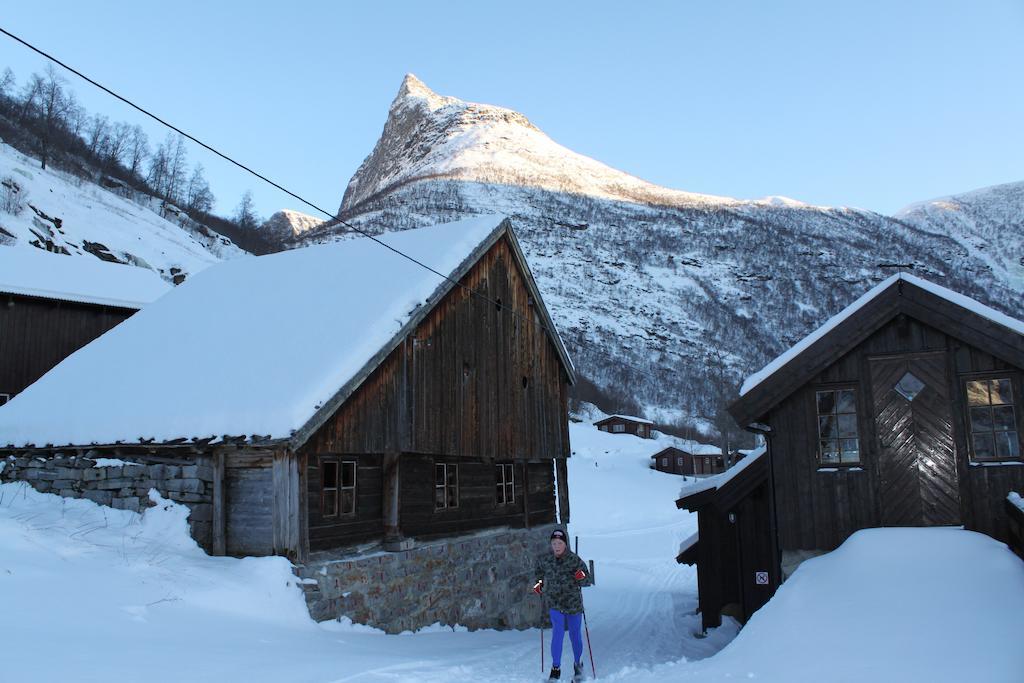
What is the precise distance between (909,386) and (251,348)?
12015mm

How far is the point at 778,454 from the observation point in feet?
42.1

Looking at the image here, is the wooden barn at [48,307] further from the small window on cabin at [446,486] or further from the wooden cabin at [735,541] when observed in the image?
the wooden cabin at [735,541]

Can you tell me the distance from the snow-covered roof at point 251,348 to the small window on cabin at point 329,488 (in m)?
1.85

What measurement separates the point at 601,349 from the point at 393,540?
9409 centimetres

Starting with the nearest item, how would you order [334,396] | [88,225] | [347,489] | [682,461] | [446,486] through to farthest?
[334,396] < [347,489] < [446,486] < [88,225] < [682,461]

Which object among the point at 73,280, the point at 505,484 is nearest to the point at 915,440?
the point at 505,484

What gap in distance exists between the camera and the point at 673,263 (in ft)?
468

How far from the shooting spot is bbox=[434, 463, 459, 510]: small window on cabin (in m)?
17.5

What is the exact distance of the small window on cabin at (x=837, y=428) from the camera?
12453mm

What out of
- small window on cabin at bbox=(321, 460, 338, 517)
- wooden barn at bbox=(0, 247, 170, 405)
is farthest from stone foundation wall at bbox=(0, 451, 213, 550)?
wooden barn at bbox=(0, 247, 170, 405)

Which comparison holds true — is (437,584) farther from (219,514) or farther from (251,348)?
(251,348)

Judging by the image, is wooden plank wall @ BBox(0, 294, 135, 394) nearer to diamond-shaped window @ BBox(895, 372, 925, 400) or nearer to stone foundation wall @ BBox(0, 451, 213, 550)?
stone foundation wall @ BBox(0, 451, 213, 550)

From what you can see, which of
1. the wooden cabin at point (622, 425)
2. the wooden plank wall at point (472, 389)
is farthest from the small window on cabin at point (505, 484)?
the wooden cabin at point (622, 425)

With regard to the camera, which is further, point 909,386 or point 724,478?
point 724,478
